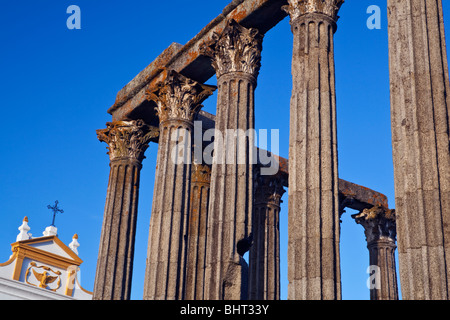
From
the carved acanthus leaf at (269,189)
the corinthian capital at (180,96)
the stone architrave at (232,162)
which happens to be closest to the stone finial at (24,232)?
the carved acanthus leaf at (269,189)

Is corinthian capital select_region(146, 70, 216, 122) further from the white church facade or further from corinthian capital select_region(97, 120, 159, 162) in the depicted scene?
the white church facade

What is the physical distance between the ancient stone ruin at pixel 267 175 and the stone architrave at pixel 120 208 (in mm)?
43

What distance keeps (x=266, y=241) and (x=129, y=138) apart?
7070mm

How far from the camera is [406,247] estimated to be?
14.2 m

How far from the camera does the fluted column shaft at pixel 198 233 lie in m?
26.2

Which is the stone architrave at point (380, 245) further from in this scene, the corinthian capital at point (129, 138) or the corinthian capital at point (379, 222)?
the corinthian capital at point (129, 138)

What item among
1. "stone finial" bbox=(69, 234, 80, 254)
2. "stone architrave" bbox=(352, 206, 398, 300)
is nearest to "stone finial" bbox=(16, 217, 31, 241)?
"stone finial" bbox=(69, 234, 80, 254)

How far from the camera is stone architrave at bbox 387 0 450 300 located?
45.3 feet

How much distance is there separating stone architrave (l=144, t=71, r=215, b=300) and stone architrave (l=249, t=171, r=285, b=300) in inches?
242

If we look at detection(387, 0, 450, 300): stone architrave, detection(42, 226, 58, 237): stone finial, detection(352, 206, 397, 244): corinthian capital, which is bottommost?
detection(387, 0, 450, 300): stone architrave

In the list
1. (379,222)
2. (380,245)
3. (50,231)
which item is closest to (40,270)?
(50,231)

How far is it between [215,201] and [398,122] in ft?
21.6

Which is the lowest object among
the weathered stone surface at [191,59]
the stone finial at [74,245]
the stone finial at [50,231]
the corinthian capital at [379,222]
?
the corinthian capital at [379,222]

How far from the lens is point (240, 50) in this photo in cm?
2220
